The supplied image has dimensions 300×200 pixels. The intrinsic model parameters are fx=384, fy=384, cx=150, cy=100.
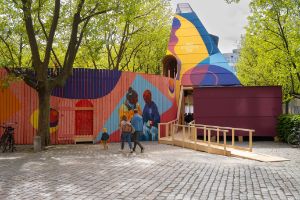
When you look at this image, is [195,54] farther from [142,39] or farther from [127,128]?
[127,128]

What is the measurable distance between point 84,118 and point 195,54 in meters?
13.0

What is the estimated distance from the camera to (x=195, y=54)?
29703 mm

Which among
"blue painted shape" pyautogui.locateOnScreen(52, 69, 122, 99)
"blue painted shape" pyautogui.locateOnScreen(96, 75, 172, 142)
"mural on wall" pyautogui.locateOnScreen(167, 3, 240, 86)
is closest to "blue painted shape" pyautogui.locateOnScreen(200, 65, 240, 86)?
"mural on wall" pyautogui.locateOnScreen(167, 3, 240, 86)

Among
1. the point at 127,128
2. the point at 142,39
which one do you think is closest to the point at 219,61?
the point at 142,39

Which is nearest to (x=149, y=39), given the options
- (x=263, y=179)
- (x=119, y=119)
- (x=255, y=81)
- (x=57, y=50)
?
(x=57, y=50)

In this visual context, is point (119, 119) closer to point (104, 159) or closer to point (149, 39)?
point (104, 159)

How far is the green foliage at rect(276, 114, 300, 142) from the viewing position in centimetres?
1866

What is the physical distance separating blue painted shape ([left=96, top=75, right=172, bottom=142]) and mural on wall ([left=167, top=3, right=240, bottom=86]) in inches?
206

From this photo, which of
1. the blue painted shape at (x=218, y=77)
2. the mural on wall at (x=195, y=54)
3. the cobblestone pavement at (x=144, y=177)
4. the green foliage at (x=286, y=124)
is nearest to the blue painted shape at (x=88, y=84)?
the cobblestone pavement at (x=144, y=177)

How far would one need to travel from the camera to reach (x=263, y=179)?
A: 9.42m

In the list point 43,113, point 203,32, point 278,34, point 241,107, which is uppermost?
point 203,32

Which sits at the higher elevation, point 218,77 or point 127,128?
point 218,77

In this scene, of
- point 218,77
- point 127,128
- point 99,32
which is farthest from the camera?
point 218,77

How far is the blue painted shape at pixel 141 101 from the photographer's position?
20.3m
